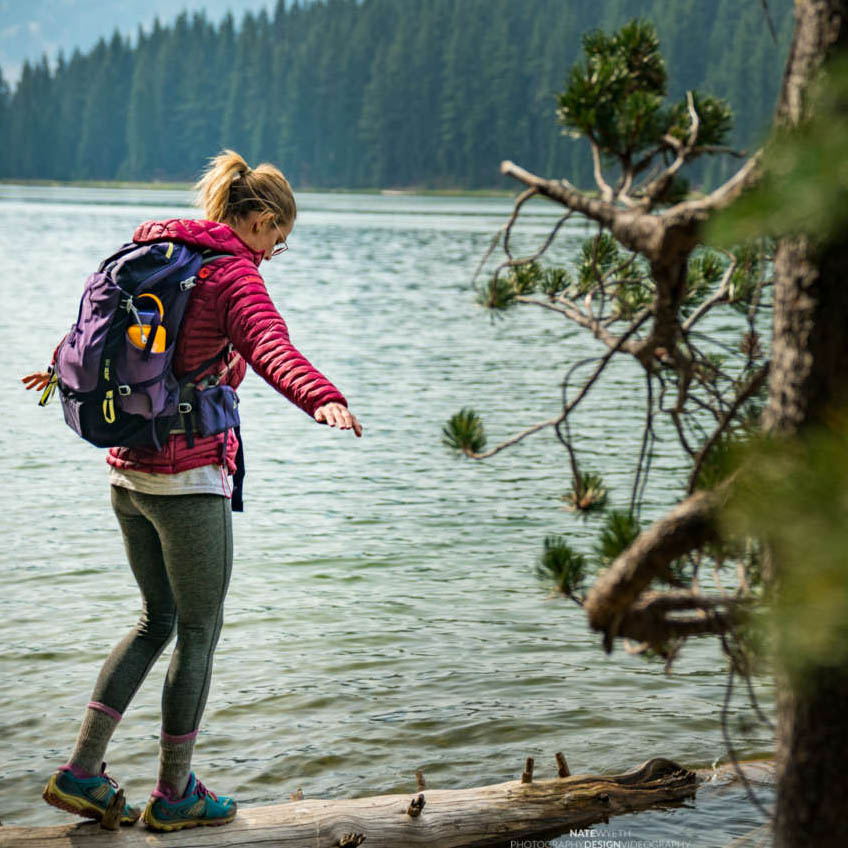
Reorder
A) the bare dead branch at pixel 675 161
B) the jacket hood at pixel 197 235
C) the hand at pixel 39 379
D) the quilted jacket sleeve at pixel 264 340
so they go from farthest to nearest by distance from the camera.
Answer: the hand at pixel 39 379, the jacket hood at pixel 197 235, the quilted jacket sleeve at pixel 264 340, the bare dead branch at pixel 675 161

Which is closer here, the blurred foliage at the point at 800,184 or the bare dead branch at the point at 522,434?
the blurred foliage at the point at 800,184

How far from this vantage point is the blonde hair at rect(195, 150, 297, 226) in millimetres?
3686

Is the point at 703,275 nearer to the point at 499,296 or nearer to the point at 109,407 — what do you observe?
the point at 499,296

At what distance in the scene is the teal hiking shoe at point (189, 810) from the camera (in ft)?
12.5

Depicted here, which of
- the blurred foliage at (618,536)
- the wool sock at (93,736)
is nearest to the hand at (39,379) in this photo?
the wool sock at (93,736)

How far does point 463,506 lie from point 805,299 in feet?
28.3

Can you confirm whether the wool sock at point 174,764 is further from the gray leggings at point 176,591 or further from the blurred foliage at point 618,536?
the blurred foliage at point 618,536

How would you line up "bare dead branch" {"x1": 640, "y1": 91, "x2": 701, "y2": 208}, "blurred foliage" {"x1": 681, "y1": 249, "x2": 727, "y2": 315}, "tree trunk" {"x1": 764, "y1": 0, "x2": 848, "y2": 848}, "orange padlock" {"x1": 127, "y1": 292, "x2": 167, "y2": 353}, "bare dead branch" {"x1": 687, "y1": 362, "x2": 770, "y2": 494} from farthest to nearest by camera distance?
"blurred foliage" {"x1": 681, "y1": 249, "x2": 727, "y2": 315} < "orange padlock" {"x1": 127, "y1": 292, "x2": 167, "y2": 353} < "bare dead branch" {"x1": 640, "y1": 91, "x2": 701, "y2": 208} < "bare dead branch" {"x1": 687, "y1": 362, "x2": 770, "y2": 494} < "tree trunk" {"x1": 764, "y1": 0, "x2": 848, "y2": 848}

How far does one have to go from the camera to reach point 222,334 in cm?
355

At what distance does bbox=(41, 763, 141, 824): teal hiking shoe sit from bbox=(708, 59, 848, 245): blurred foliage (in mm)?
3104

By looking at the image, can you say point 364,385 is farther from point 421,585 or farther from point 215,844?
point 215,844

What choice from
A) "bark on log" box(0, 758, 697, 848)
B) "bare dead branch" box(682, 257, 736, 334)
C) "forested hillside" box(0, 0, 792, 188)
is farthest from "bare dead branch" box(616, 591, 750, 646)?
"forested hillside" box(0, 0, 792, 188)

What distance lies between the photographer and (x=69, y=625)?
705cm

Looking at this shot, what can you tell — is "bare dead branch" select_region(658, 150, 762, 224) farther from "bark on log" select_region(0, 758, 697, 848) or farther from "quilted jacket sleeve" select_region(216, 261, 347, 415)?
"bark on log" select_region(0, 758, 697, 848)
